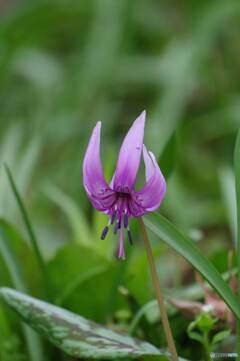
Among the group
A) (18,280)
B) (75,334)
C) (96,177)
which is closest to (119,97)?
(18,280)

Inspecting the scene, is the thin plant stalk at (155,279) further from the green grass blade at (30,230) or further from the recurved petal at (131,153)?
the green grass blade at (30,230)

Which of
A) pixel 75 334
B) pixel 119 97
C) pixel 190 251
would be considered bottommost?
pixel 75 334

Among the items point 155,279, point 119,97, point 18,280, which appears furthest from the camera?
point 119,97

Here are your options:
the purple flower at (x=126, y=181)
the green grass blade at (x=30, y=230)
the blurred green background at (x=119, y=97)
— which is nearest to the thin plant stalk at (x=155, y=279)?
the purple flower at (x=126, y=181)

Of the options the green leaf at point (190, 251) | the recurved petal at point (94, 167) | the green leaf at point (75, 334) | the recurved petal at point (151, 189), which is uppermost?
the recurved petal at point (94, 167)

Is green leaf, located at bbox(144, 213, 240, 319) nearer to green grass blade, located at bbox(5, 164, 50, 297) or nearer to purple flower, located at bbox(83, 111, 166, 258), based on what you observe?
purple flower, located at bbox(83, 111, 166, 258)

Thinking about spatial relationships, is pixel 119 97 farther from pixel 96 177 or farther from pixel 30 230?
pixel 96 177
